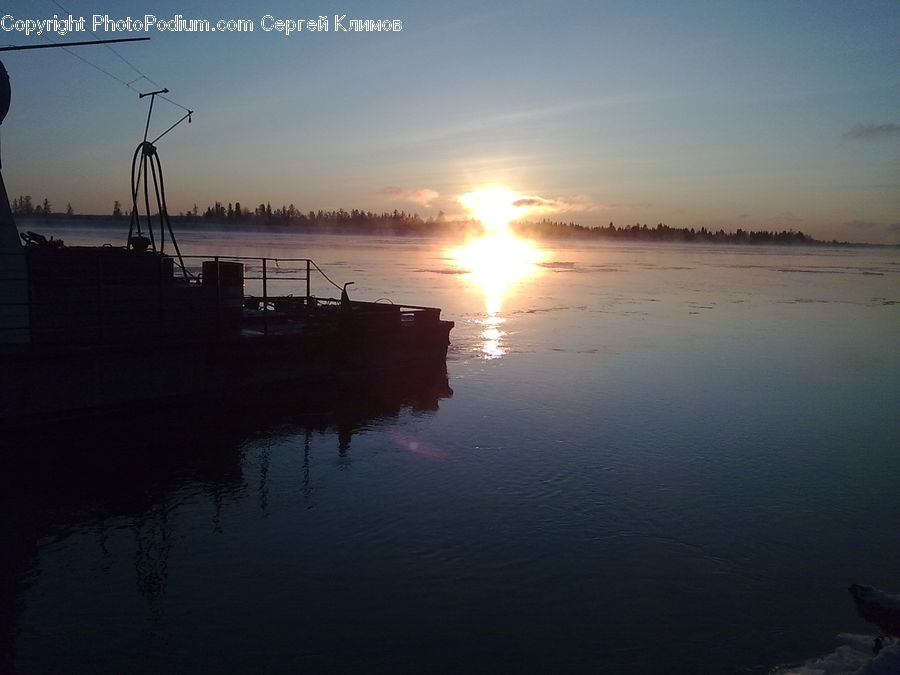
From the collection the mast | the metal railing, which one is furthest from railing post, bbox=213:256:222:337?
the mast

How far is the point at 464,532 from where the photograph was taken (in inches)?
377

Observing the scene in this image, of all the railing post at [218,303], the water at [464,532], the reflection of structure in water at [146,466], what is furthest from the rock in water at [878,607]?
the railing post at [218,303]

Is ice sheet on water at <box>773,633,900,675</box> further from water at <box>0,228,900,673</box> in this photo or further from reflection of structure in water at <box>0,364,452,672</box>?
reflection of structure in water at <box>0,364,452,672</box>

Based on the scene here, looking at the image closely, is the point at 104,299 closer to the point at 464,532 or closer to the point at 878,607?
the point at 464,532

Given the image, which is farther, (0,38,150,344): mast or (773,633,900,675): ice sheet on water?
(0,38,150,344): mast

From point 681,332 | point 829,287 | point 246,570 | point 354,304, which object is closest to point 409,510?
point 246,570

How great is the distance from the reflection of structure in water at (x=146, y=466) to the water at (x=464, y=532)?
0.21 ft

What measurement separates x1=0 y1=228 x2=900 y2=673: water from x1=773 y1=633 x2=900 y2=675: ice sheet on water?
19 cm

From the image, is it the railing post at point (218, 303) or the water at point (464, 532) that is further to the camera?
the railing post at point (218, 303)

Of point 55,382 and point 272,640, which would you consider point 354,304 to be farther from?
point 272,640

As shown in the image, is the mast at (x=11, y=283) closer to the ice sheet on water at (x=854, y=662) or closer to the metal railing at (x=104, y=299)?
the metal railing at (x=104, y=299)

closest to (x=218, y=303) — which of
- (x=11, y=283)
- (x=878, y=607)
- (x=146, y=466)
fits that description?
(x=11, y=283)

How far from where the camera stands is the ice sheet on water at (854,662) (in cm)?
668

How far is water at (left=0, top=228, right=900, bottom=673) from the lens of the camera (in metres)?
6.98
